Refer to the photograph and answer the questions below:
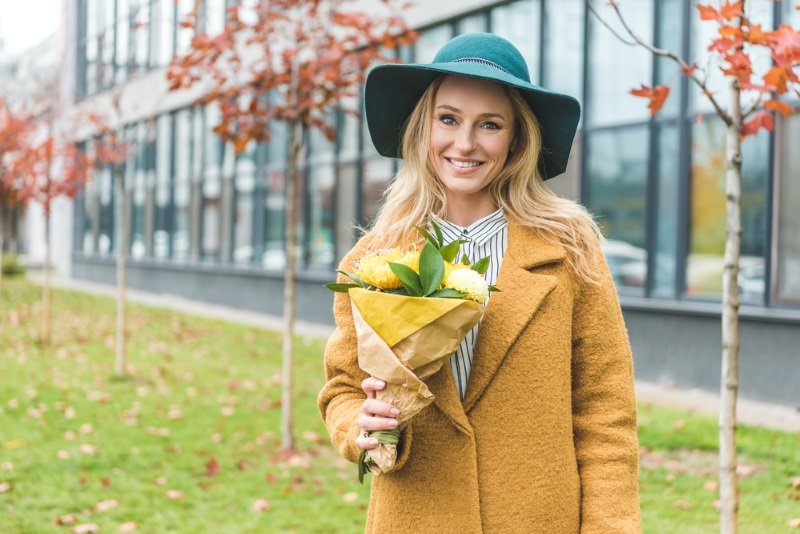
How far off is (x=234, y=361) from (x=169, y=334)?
2.95 meters

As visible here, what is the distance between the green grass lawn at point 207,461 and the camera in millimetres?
4949

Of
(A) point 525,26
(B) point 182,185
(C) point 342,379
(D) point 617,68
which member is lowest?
(C) point 342,379

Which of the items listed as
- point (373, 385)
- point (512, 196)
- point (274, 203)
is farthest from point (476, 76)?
point (274, 203)

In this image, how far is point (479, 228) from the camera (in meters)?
2.17

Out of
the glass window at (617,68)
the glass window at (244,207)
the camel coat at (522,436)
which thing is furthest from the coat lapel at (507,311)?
the glass window at (244,207)

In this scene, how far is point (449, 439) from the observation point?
195 centimetres

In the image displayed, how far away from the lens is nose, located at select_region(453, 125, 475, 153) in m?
2.04

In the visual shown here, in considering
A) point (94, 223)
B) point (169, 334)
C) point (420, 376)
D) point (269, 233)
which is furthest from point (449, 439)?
point (94, 223)

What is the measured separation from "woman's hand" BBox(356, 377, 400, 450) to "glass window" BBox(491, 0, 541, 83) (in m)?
9.50

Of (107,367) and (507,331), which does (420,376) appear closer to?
(507,331)

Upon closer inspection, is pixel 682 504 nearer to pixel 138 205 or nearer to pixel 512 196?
pixel 512 196

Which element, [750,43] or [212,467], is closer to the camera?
[750,43]

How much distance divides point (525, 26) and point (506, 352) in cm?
981

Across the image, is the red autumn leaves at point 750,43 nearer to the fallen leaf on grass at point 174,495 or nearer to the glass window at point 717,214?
the fallen leaf on grass at point 174,495
